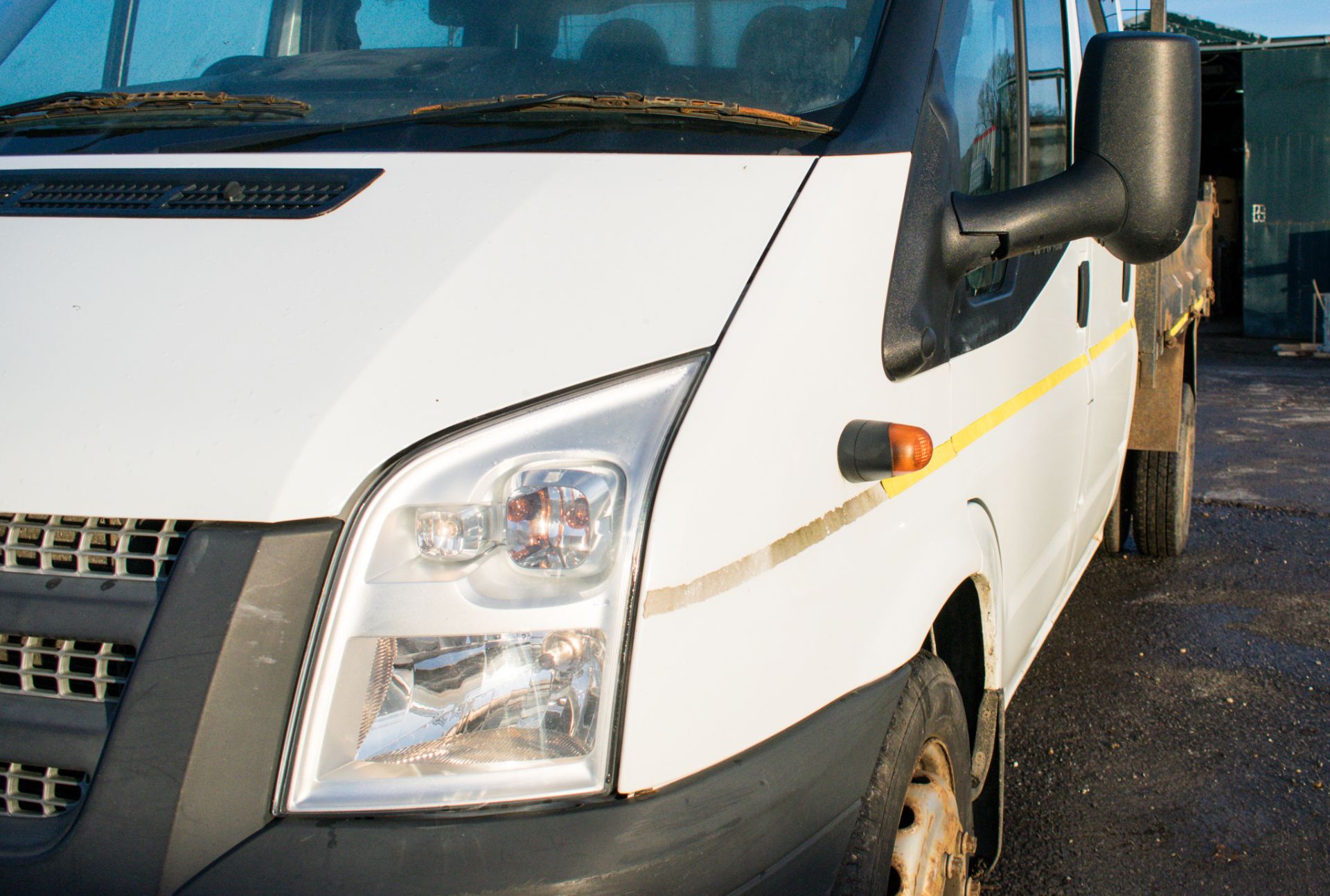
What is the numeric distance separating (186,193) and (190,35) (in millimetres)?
937

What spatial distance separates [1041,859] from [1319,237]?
19503 millimetres

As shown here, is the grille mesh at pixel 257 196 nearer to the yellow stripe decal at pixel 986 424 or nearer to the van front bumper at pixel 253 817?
the van front bumper at pixel 253 817

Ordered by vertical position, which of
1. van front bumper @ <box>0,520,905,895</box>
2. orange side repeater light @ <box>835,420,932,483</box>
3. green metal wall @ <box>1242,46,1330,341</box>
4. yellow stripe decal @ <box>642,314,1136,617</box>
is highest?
green metal wall @ <box>1242,46,1330,341</box>

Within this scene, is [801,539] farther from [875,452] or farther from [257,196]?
[257,196]

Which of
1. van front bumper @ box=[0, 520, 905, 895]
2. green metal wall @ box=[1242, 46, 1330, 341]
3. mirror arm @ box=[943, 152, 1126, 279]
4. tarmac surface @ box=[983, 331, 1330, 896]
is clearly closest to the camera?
van front bumper @ box=[0, 520, 905, 895]

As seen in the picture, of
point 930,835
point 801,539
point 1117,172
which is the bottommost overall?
point 930,835

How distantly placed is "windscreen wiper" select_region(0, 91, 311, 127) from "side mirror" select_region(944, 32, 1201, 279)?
4.14 ft

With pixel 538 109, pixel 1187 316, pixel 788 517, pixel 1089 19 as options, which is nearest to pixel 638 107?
pixel 538 109

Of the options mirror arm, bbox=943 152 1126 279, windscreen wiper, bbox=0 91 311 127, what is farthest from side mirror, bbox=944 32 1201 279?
windscreen wiper, bbox=0 91 311 127

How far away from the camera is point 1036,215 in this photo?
2.14 m

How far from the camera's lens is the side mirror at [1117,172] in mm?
2119

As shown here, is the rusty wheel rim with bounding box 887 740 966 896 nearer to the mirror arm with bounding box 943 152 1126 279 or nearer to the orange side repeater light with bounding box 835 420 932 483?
the orange side repeater light with bounding box 835 420 932 483

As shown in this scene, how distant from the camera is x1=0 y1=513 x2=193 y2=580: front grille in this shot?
5.07 feet

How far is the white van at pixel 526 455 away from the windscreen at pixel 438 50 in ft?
0.06
